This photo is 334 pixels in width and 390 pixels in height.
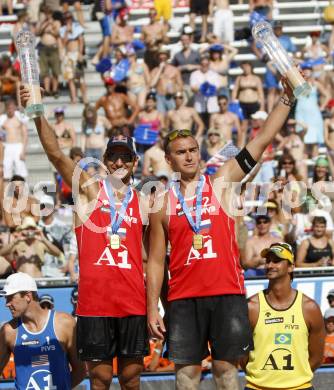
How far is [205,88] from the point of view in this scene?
17.6 meters

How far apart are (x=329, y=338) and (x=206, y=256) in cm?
429

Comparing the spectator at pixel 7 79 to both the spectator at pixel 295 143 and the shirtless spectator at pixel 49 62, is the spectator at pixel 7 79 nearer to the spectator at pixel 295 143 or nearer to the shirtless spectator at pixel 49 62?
the shirtless spectator at pixel 49 62

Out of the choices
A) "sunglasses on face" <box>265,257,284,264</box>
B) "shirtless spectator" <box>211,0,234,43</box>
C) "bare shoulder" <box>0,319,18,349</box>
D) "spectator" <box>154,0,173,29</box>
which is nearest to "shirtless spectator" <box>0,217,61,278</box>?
"bare shoulder" <box>0,319,18,349</box>

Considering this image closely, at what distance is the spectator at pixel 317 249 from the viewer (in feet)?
42.6

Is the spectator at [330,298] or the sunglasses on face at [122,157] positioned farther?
the spectator at [330,298]

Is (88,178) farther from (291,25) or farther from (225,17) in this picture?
(291,25)

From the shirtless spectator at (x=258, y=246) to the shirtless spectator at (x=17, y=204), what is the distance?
300cm

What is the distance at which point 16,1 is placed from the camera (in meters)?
21.3

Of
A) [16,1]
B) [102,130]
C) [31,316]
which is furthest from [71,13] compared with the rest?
[31,316]

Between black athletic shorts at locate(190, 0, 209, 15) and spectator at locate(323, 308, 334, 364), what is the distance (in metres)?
9.33

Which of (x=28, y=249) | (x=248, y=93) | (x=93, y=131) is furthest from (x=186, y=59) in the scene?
(x=28, y=249)

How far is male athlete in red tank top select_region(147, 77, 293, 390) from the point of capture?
285 inches

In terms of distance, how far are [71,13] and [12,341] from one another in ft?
40.1

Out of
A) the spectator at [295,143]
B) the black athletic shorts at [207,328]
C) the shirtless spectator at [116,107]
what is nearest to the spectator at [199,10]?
the shirtless spectator at [116,107]
